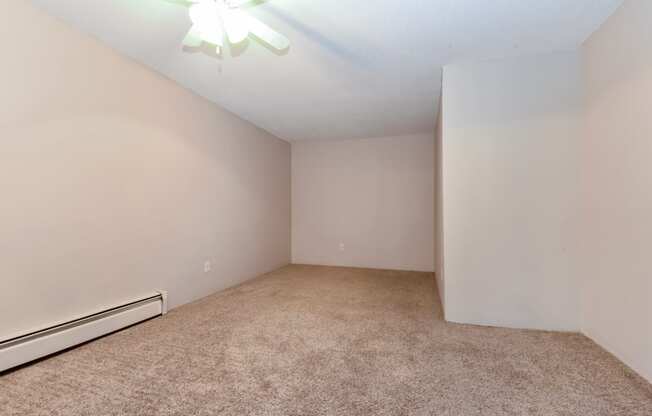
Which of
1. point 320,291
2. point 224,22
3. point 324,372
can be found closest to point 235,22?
point 224,22

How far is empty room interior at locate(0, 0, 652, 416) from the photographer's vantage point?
148cm

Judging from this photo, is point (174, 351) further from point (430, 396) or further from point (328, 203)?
point (328, 203)

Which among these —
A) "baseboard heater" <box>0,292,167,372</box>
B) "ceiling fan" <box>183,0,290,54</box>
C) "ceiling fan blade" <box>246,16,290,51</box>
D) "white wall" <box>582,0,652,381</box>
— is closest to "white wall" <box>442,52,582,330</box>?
"white wall" <box>582,0,652,381</box>

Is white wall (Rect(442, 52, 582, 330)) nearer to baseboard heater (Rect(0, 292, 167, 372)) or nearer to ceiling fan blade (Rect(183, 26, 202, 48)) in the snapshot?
ceiling fan blade (Rect(183, 26, 202, 48))

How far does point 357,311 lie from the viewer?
2.56 meters

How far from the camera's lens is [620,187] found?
5.47 feet

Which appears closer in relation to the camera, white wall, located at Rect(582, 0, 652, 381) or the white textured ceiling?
white wall, located at Rect(582, 0, 652, 381)

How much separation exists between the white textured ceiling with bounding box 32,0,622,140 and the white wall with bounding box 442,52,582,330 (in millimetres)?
249

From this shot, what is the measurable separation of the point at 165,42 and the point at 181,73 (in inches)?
18.4

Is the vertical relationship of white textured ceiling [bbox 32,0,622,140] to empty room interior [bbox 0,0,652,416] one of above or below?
above

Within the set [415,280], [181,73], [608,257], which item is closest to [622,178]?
[608,257]

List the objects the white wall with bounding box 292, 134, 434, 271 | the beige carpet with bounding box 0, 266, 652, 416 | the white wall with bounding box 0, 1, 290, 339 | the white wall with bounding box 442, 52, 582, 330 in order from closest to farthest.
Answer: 1. the beige carpet with bounding box 0, 266, 652, 416
2. the white wall with bounding box 0, 1, 290, 339
3. the white wall with bounding box 442, 52, 582, 330
4. the white wall with bounding box 292, 134, 434, 271

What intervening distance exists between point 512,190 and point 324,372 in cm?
202

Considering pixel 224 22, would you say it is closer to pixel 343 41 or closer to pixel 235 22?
pixel 235 22
